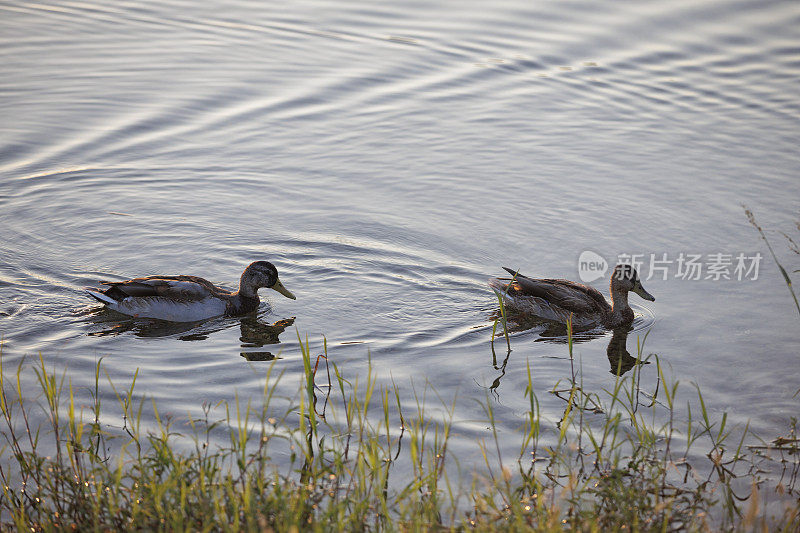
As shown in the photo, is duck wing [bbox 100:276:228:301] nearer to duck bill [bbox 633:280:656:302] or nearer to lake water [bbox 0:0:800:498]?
lake water [bbox 0:0:800:498]

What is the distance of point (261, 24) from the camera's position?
53.0ft

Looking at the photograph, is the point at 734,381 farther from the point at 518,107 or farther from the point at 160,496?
the point at 518,107

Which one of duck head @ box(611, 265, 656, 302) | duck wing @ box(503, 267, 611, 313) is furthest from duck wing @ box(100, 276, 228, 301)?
duck head @ box(611, 265, 656, 302)

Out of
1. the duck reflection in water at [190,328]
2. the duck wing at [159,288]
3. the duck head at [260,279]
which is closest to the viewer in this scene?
the duck reflection in water at [190,328]

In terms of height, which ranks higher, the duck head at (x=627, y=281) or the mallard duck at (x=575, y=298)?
the duck head at (x=627, y=281)

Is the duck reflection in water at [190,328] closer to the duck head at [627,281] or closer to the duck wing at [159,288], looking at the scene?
the duck wing at [159,288]

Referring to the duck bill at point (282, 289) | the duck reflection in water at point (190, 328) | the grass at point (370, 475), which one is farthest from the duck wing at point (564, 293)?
the duck reflection in water at point (190, 328)

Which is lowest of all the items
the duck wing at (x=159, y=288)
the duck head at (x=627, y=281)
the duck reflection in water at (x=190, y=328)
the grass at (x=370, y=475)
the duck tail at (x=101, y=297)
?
the grass at (x=370, y=475)

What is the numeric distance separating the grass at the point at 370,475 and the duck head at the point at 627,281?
6.54 ft

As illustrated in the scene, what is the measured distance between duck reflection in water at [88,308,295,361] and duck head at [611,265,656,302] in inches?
121

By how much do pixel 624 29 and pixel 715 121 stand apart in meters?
3.38

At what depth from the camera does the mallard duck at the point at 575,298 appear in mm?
8445

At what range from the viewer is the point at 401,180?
Answer: 1109cm

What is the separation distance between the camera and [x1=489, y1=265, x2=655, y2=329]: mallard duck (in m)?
8.45
